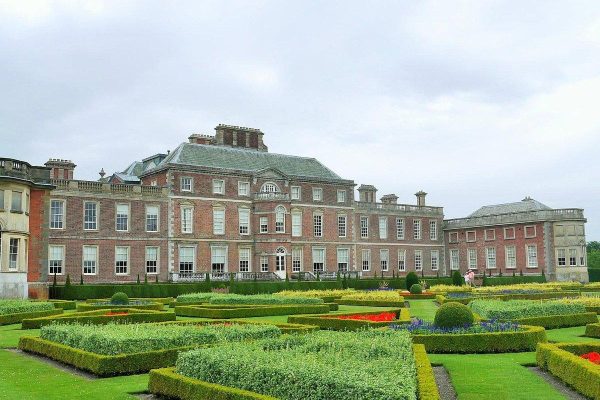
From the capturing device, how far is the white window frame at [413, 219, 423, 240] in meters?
63.4

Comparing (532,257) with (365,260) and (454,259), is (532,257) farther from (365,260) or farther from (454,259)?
(365,260)

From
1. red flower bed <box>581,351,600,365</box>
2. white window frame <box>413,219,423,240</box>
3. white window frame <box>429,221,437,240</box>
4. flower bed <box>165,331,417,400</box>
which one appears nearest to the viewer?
flower bed <box>165,331,417,400</box>

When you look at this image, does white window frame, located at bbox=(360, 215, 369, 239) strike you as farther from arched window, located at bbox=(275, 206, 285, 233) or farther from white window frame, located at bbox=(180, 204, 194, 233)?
white window frame, located at bbox=(180, 204, 194, 233)

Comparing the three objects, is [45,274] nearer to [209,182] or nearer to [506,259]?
[209,182]

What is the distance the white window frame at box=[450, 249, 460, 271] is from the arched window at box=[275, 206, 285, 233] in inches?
901

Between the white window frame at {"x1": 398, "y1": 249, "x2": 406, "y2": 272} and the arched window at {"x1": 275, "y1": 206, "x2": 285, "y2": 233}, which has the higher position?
the arched window at {"x1": 275, "y1": 206, "x2": 285, "y2": 233}

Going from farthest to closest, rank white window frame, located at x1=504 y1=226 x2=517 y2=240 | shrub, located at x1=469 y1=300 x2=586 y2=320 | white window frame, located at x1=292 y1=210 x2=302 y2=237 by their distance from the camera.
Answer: white window frame, located at x1=504 y1=226 x2=517 y2=240 < white window frame, located at x1=292 y1=210 x2=302 y2=237 < shrub, located at x1=469 y1=300 x2=586 y2=320

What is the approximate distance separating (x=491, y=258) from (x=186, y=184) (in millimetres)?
31401

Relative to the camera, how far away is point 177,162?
47312mm

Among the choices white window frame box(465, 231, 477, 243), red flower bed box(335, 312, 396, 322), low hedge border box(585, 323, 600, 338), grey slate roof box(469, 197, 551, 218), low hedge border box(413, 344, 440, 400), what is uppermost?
grey slate roof box(469, 197, 551, 218)

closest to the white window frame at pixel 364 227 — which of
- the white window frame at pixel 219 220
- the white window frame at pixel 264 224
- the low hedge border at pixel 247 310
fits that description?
the white window frame at pixel 264 224

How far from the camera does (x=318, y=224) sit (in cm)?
5494

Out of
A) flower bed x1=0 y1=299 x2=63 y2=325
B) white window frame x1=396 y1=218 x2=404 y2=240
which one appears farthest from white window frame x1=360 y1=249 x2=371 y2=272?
flower bed x1=0 y1=299 x2=63 y2=325

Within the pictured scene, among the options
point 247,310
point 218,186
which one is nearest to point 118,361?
point 247,310
